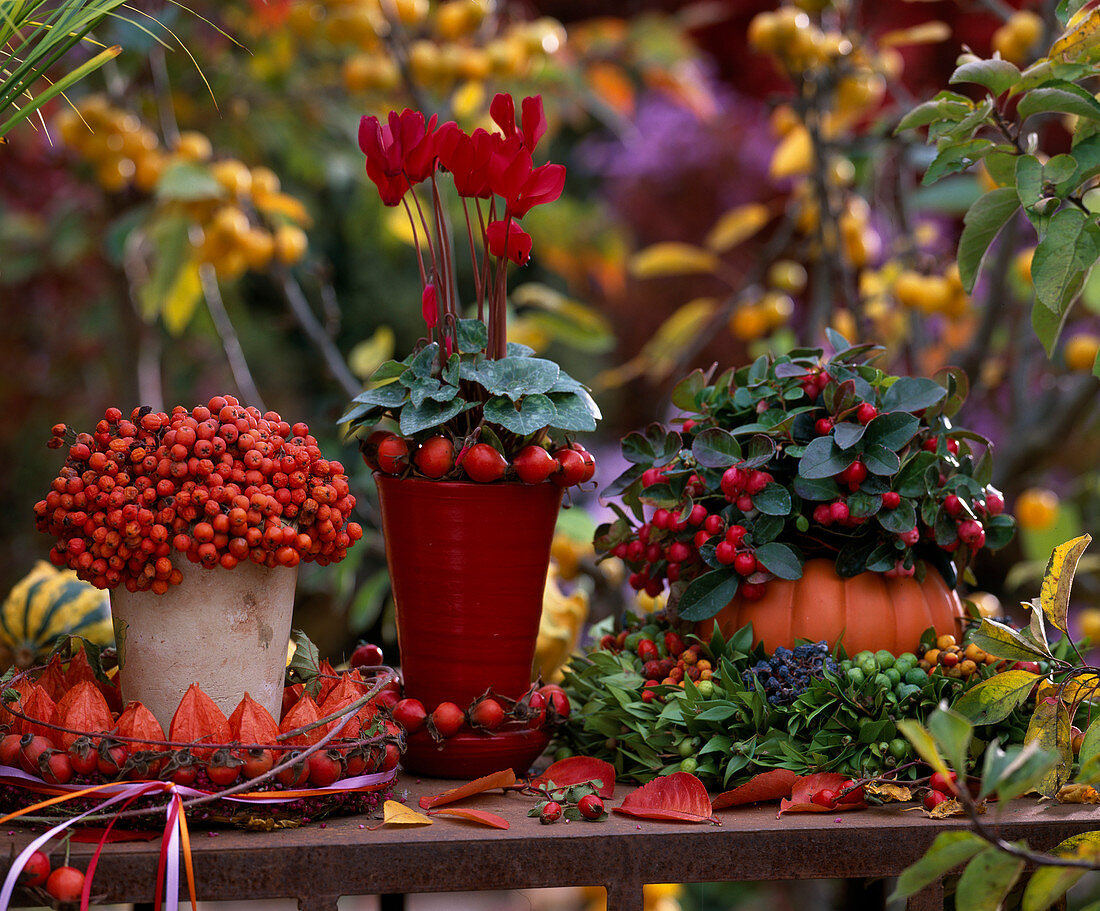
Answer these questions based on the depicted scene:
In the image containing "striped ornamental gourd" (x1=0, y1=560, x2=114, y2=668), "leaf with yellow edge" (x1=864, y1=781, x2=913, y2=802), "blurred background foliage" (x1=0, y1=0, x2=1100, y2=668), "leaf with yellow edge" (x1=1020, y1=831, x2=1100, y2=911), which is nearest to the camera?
"leaf with yellow edge" (x1=1020, y1=831, x2=1100, y2=911)

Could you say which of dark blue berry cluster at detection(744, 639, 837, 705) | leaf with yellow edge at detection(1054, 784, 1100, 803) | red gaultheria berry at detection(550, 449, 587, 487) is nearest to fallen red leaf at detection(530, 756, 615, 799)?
dark blue berry cluster at detection(744, 639, 837, 705)

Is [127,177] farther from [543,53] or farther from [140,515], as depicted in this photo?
[140,515]

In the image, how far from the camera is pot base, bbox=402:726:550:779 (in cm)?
86

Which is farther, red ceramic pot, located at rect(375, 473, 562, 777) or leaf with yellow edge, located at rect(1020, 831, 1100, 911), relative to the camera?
red ceramic pot, located at rect(375, 473, 562, 777)

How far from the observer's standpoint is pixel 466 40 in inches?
74.9

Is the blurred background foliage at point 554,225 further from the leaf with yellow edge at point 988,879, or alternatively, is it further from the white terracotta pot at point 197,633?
the leaf with yellow edge at point 988,879

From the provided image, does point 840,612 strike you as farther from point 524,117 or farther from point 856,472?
point 524,117

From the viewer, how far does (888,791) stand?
2.59ft

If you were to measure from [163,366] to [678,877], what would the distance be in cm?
253

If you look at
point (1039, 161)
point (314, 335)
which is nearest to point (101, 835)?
point (1039, 161)

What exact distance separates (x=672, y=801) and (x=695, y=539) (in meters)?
0.23

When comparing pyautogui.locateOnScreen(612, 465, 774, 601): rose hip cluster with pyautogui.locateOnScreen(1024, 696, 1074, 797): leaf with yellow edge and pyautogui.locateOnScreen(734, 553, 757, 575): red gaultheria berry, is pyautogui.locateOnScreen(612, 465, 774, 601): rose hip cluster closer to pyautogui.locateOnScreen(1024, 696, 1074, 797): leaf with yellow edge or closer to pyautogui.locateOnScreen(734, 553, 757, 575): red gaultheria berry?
pyautogui.locateOnScreen(734, 553, 757, 575): red gaultheria berry

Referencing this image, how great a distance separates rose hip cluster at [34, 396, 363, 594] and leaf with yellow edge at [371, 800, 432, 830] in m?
0.20

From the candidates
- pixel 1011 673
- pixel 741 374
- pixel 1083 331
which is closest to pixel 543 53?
pixel 741 374
